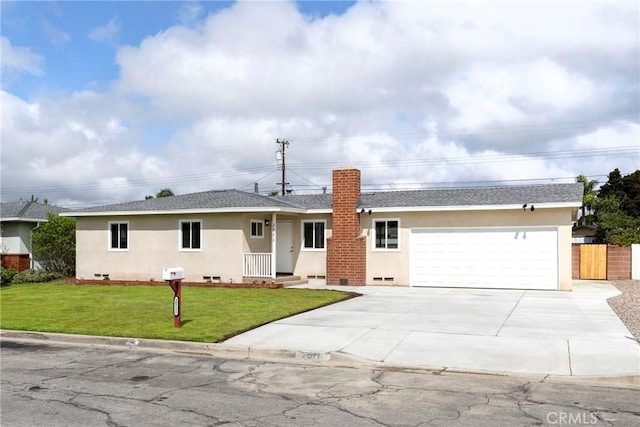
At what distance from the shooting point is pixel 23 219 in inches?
1180

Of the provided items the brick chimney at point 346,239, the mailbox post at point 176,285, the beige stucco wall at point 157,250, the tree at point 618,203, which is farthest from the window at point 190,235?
the tree at point 618,203

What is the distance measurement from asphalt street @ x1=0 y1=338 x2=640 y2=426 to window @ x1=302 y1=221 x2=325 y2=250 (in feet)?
48.1

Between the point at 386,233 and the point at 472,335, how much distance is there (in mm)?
11792

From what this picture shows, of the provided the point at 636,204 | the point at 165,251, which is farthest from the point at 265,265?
the point at 636,204

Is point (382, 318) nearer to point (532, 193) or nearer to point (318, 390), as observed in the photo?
point (318, 390)

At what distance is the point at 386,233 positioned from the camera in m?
22.9

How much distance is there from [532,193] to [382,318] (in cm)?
1122

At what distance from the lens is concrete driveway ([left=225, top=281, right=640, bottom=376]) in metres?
8.98

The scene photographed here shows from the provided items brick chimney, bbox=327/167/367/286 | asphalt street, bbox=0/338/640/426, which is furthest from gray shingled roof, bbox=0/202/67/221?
asphalt street, bbox=0/338/640/426

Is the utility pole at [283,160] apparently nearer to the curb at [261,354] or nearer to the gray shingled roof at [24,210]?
the gray shingled roof at [24,210]

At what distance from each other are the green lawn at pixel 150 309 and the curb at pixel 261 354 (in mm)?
303

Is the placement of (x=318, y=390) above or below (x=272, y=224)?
below

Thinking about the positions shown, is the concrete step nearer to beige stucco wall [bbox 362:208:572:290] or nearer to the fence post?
beige stucco wall [bbox 362:208:572:290]

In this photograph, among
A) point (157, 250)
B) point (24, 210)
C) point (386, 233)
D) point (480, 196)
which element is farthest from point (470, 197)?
point (24, 210)
